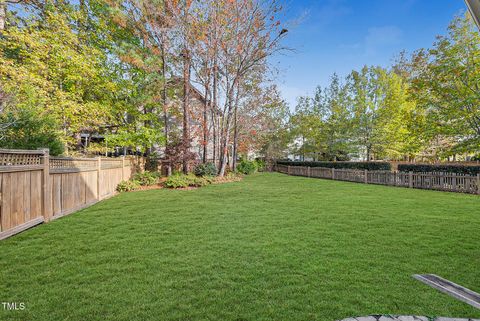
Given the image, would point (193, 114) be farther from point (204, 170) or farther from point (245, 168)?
point (245, 168)

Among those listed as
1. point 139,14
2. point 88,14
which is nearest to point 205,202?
point 139,14

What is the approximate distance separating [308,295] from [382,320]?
65 centimetres

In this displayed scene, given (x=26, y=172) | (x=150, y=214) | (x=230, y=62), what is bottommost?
(x=150, y=214)

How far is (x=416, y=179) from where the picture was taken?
37.0ft

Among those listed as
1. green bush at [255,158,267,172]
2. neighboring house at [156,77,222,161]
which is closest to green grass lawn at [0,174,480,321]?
neighboring house at [156,77,222,161]

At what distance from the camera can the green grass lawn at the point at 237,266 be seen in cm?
212

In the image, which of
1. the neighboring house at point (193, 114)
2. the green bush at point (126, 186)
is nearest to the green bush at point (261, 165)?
the neighboring house at point (193, 114)

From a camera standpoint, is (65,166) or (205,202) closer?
(65,166)

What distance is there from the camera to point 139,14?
13.2m

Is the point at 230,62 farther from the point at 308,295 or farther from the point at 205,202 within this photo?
the point at 308,295

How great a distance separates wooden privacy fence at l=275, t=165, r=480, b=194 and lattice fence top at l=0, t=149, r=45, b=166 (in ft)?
46.9

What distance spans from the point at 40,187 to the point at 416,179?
14.4 meters

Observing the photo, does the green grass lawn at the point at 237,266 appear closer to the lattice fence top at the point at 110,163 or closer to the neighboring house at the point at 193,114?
the lattice fence top at the point at 110,163

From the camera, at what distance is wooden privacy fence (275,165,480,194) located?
951cm
